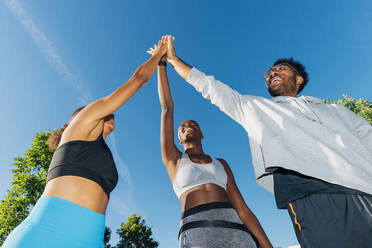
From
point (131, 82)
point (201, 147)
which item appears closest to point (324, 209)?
point (131, 82)

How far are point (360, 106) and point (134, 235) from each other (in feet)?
87.8

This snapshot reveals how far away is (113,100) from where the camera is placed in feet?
8.61

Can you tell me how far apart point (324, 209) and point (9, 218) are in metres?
17.1

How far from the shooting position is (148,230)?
24359 millimetres

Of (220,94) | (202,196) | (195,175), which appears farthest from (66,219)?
(220,94)

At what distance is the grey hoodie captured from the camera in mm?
1733

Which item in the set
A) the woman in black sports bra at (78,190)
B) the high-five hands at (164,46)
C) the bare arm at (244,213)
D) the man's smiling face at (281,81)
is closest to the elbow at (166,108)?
the high-five hands at (164,46)

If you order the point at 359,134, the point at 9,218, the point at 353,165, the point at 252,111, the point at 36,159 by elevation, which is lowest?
the point at 353,165

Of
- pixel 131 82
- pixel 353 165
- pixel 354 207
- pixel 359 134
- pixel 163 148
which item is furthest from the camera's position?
pixel 163 148

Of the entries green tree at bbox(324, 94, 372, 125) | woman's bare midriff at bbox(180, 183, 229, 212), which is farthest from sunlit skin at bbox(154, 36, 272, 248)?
green tree at bbox(324, 94, 372, 125)

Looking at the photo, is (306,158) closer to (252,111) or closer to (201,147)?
(252,111)

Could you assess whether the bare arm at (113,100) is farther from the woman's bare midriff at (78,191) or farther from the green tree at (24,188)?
the green tree at (24,188)

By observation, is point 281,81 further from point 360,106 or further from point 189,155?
point 360,106

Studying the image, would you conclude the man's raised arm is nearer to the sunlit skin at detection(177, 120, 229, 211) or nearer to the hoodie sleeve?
the hoodie sleeve
